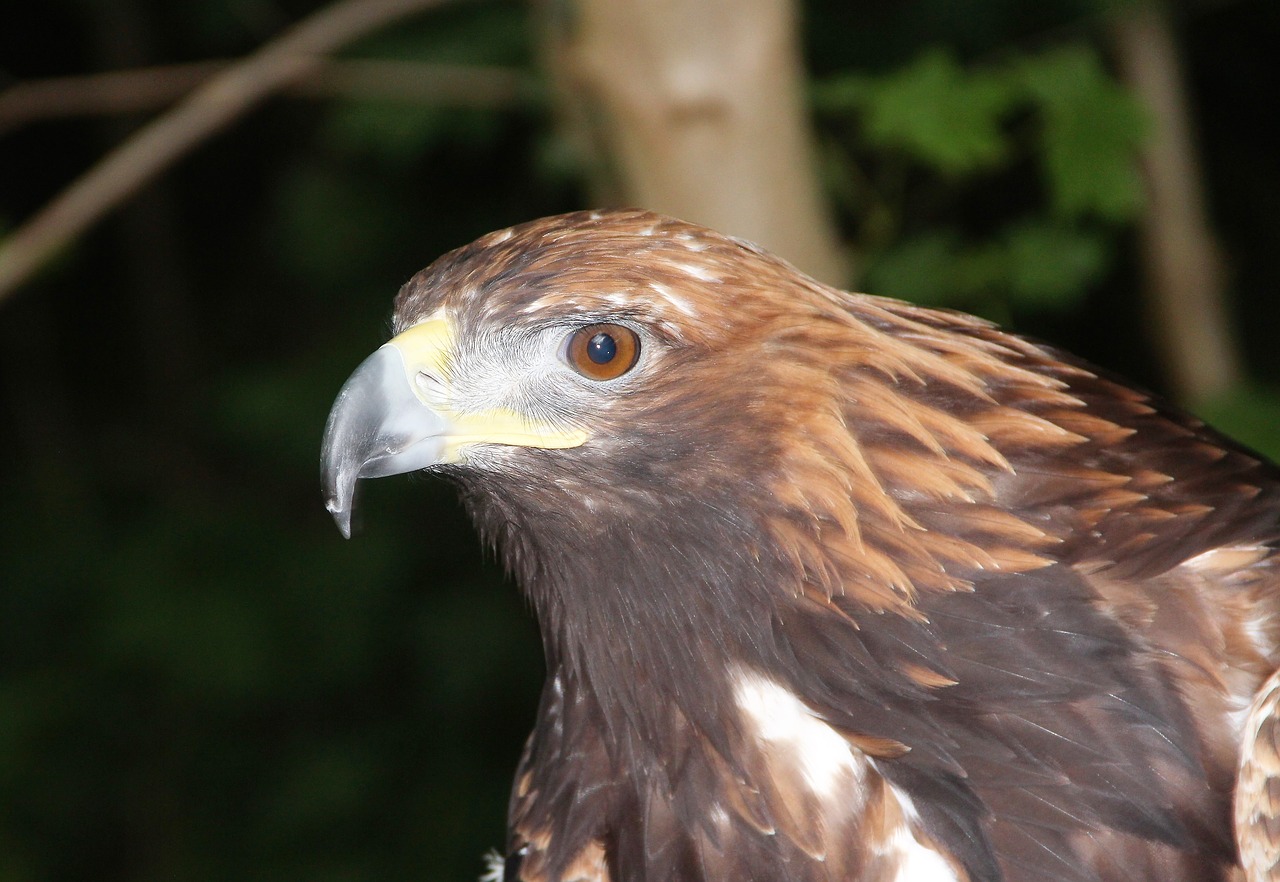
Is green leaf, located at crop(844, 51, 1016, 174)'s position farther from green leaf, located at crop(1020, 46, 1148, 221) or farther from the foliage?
green leaf, located at crop(1020, 46, 1148, 221)

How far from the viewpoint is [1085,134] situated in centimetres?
330

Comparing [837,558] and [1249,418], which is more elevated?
[837,558]

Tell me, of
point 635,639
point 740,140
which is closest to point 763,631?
point 635,639

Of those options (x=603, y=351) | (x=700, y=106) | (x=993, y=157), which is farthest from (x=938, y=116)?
(x=603, y=351)

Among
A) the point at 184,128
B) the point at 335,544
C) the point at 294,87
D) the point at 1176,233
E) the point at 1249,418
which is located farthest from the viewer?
the point at 335,544

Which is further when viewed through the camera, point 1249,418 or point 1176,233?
point 1176,233

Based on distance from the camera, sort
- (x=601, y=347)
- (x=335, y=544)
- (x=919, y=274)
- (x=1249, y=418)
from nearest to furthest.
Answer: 1. (x=601, y=347)
2. (x=1249, y=418)
3. (x=919, y=274)
4. (x=335, y=544)

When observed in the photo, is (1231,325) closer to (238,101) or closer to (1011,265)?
(1011,265)

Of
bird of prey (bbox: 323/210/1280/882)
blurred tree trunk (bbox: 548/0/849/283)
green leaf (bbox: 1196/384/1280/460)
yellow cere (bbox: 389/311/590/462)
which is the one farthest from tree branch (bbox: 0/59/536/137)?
green leaf (bbox: 1196/384/1280/460)

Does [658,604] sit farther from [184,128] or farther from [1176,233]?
[1176,233]

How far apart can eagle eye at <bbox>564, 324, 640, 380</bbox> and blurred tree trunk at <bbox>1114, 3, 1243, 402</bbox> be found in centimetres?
295

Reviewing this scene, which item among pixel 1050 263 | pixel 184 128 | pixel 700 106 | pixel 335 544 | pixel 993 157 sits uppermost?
pixel 184 128

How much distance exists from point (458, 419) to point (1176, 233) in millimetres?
3149

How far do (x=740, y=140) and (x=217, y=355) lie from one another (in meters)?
5.22
